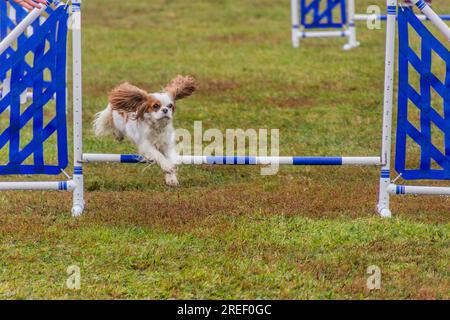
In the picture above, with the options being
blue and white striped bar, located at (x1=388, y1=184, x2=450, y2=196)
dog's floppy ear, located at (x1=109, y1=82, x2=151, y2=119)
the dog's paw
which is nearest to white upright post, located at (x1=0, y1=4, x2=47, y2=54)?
dog's floppy ear, located at (x1=109, y1=82, x2=151, y2=119)

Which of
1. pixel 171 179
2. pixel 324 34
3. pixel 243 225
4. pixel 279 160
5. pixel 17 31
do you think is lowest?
pixel 243 225

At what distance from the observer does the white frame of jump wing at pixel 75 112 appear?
6.76 metres

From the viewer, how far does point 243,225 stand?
671 cm

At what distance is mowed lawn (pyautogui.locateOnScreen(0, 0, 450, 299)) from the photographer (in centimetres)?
556

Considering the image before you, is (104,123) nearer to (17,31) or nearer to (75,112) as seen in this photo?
(75,112)

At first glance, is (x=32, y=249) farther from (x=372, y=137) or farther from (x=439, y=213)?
(x=372, y=137)

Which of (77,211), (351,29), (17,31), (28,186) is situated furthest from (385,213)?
(351,29)

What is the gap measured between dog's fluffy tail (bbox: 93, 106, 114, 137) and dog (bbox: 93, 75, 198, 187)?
0.83ft

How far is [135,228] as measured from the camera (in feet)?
21.9

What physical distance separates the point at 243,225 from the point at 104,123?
2.24 metres

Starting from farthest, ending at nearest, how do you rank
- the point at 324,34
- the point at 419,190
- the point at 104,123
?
the point at 324,34 < the point at 104,123 < the point at 419,190
